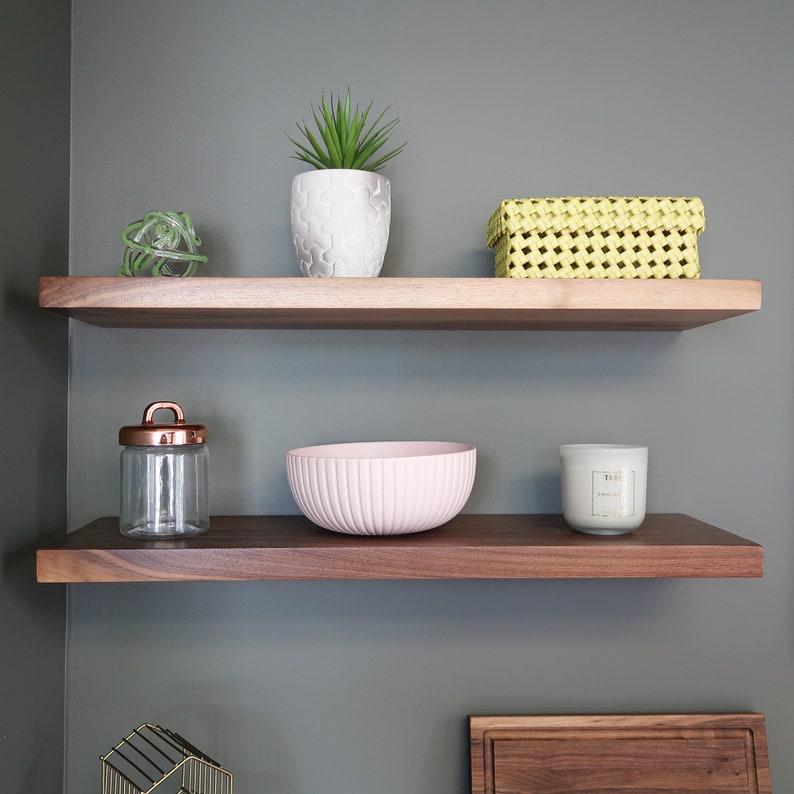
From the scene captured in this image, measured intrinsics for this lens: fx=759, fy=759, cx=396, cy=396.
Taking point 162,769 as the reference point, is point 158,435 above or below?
above

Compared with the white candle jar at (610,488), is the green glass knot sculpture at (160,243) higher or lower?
higher

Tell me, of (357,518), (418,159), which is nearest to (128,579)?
(357,518)

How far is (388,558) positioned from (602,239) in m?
0.46

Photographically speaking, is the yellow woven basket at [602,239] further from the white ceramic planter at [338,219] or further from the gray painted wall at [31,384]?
the gray painted wall at [31,384]

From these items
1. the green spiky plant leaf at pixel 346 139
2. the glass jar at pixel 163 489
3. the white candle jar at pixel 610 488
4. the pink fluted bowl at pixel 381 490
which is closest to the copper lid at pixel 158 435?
the glass jar at pixel 163 489

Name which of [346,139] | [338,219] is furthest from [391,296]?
[346,139]

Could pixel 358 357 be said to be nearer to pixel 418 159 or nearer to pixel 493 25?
pixel 418 159

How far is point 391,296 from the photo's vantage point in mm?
853

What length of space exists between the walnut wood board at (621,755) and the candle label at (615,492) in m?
0.33

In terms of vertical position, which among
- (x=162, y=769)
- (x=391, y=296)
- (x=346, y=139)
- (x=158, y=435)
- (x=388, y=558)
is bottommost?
(x=162, y=769)

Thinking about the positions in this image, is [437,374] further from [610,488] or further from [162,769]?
[162,769]

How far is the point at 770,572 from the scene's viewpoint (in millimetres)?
1081

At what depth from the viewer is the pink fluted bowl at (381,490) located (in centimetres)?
86

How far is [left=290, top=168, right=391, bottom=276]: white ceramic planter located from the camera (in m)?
0.90
